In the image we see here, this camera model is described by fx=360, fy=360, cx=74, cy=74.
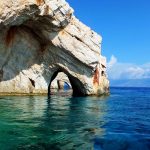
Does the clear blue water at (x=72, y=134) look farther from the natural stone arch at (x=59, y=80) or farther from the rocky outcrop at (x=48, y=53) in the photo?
the natural stone arch at (x=59, y=80)

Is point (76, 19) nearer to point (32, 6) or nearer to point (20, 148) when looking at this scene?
point (32, 6)

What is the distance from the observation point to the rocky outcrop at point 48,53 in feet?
132

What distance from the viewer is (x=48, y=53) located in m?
44.1

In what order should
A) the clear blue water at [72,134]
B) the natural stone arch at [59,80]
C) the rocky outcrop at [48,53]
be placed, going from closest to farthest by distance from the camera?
1. the clear blue water at [72,134]
2. the rocky outcrop at [48,53]
3. the natural stone arch at [59,80]

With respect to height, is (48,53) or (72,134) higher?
(48,53)

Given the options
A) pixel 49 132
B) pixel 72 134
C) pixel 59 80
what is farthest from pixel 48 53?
pixel 59 80

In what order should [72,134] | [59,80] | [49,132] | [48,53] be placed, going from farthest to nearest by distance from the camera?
1. [59,80]
2. [48,53]
3. [49,132]
4. [72,134]

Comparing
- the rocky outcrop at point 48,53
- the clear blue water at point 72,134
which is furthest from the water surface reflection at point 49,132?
the rocky outcrop at point 48,53

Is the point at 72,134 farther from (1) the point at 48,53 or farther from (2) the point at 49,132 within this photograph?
(1) the point at 48,53

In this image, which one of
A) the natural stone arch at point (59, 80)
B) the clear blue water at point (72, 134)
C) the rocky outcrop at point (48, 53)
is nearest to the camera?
the clear blue water at point (72, 134)

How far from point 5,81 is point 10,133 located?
89.6 feet

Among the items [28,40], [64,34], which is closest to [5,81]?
[28,40]

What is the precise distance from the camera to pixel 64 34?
4200cm

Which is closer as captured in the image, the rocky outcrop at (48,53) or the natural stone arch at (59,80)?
the rocky outcrop at (48,53)
